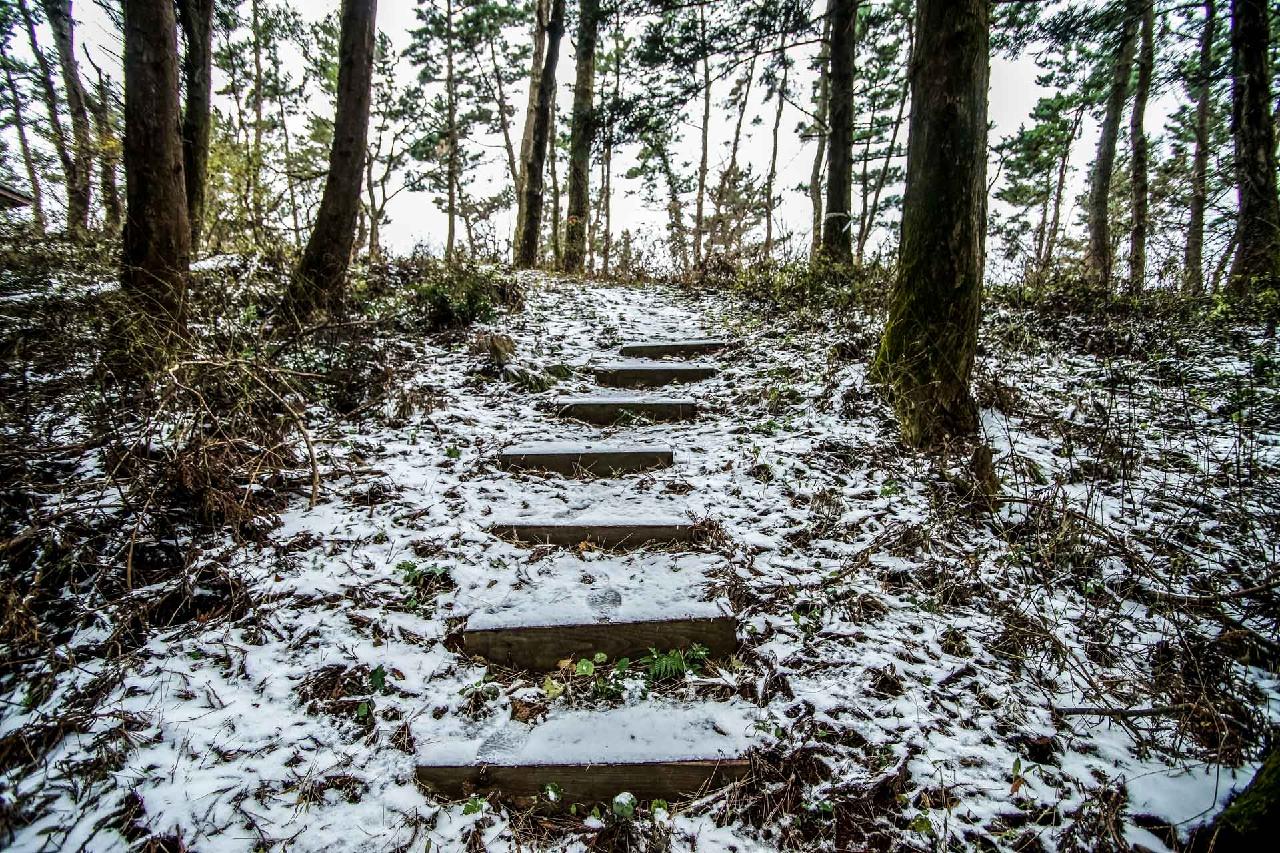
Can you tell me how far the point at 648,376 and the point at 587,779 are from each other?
3.29m

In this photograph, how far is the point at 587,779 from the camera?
1.55 meters

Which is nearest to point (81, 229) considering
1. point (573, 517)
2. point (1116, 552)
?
point (573, 517)

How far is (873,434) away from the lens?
127 inches

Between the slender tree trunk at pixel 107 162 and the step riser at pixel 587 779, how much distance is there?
527cm

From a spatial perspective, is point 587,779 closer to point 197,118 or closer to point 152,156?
point 152,156

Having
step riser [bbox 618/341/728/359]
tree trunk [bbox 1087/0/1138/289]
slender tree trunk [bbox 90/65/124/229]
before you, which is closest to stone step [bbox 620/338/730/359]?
step riser [bbox 618/341/728/359]

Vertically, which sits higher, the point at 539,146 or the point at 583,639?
the point at 539,146

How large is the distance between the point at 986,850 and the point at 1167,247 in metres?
5.39

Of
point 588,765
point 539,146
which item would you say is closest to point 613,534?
point 588,765

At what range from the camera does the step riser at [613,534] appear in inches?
99.6

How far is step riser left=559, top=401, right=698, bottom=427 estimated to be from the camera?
3.83 metres

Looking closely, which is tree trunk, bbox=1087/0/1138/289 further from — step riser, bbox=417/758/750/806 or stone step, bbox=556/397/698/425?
step riser, bbox=417/758/750/806

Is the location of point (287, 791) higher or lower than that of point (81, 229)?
lower

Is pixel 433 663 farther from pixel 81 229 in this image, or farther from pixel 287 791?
pixel 81 229
